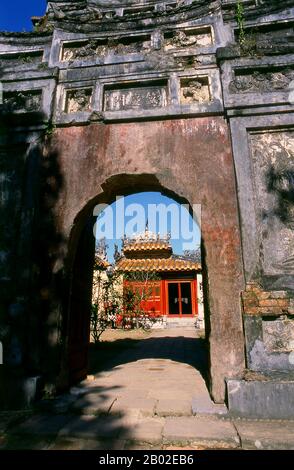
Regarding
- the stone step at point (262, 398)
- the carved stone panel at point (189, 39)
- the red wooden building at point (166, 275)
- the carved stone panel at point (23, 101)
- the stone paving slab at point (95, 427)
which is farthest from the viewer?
the red wooden building at point (166, 275)

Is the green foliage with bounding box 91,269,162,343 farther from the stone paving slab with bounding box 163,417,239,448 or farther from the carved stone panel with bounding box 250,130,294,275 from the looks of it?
the stone paving slab with bounding box 163,417,239,448

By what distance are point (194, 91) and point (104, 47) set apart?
1760mm

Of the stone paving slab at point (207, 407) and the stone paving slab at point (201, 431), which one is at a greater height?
the stone paving slab at point (207, 407)

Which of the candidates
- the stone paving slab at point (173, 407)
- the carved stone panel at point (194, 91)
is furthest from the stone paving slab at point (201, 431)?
the carved stone panel at point (194, 91)

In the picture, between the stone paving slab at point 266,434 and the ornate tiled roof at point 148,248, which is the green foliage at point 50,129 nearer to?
the stone paving slab at point 266,434

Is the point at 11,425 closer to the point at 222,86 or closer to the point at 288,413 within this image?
the point at 288,413

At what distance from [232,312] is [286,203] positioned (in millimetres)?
1474

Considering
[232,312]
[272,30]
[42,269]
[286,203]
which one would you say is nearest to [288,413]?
[232,312]

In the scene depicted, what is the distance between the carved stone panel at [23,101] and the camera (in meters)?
4.72

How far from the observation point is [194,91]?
4598mm

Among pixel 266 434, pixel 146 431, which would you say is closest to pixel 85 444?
pixel 146 431

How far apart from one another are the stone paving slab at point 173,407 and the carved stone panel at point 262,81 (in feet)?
12.8

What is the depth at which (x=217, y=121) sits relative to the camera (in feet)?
14.0
